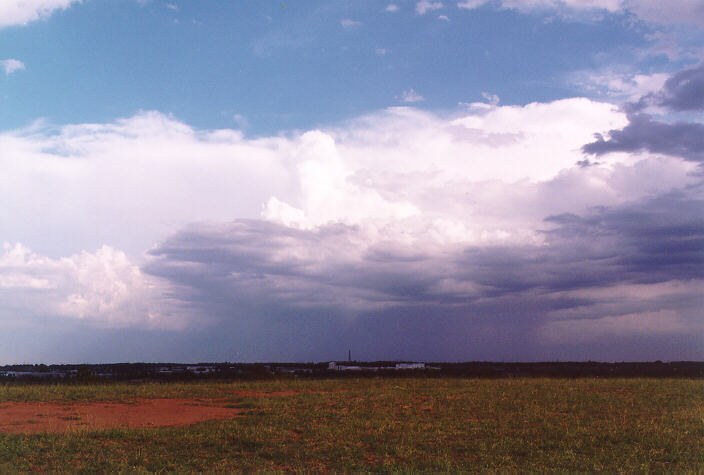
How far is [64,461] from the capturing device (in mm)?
14383

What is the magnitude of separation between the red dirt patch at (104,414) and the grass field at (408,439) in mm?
1670

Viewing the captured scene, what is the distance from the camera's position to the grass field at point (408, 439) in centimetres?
1413

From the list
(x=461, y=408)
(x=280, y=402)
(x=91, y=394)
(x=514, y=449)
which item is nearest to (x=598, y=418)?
(x=461, y=408)

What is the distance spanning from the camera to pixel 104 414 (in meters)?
23.8

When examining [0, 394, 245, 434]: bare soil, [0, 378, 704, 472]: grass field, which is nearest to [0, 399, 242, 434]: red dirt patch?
[0, 394, 245, 434]: bare soil

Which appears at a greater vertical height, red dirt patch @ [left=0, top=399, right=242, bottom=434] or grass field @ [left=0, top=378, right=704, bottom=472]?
grass field @ [left=0, top=378, right=704, bottom=472]

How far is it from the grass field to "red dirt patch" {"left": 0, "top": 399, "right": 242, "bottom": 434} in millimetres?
1670

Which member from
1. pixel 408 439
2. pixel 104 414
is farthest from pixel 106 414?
pixel 408 439

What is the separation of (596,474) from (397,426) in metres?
7.90

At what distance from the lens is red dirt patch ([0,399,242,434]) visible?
20202mm

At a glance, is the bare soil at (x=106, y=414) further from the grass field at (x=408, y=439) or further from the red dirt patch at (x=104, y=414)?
the grass field at (x=408, y=439)

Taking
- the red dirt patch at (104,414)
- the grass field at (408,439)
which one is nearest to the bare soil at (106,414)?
the red dirt patch at (104,414)

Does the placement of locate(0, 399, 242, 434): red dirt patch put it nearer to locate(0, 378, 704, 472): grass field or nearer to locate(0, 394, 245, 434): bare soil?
locate(0, 394, 245, 434): bare soil

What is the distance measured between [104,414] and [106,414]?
0.08 metres
